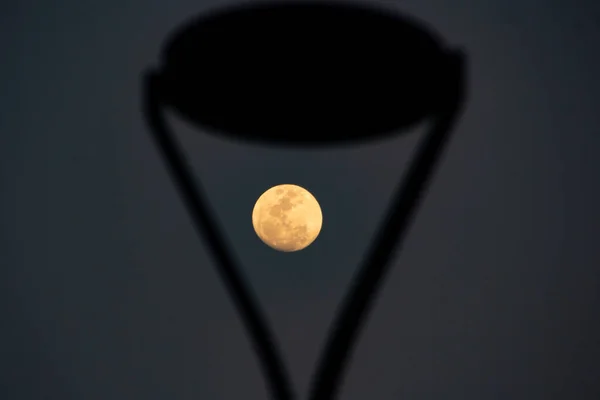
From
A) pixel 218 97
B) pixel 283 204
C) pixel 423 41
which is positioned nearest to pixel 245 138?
pixel 218 97

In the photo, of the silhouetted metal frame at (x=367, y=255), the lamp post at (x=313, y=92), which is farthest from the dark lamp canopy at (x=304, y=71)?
the silhouetted metal frame at (x=367, y=255)

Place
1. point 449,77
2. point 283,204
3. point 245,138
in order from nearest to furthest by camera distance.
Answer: point 449,77 → point 245,138 → point 283,204

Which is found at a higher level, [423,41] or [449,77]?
[423,41]

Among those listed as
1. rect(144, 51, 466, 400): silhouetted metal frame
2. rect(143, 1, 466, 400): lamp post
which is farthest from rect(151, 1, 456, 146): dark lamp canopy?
rect(144, 51, 466, 400): silhouetted metal frame

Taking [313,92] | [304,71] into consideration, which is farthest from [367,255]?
[304,71]

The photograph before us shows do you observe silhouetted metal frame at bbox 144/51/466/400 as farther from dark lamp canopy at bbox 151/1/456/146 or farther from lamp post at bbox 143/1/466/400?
dark lamp canopy at bbox 151/1/456/146

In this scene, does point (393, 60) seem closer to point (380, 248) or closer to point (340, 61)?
point (340, 61)
